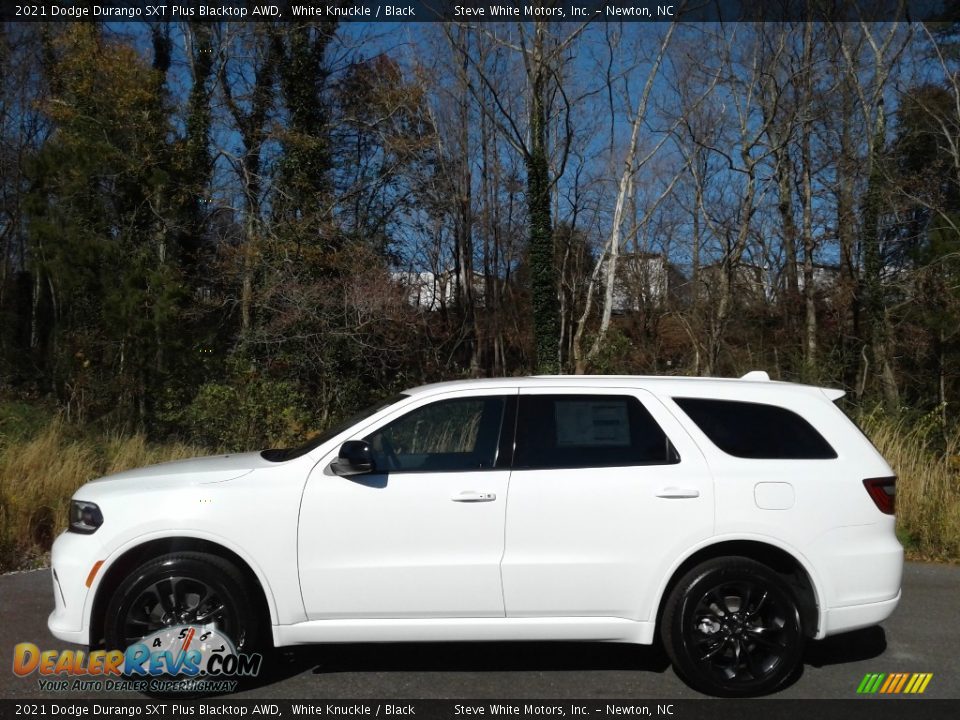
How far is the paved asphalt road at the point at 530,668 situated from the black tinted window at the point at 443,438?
3.97 ft

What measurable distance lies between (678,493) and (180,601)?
272cm

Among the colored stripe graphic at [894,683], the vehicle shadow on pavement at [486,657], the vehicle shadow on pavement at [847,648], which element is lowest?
the colored stripe graphic at [894,683]

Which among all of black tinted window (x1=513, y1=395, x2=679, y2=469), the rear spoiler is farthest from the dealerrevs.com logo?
the rear spoiler

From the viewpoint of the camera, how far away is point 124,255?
19047mm

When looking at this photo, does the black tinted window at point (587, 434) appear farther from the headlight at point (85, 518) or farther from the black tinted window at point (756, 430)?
the headlight at point (85, 518)

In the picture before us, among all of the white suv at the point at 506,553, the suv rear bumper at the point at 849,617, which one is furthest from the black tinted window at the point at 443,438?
the suv rear bumper at the point at 849,617

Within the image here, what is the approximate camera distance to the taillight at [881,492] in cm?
466

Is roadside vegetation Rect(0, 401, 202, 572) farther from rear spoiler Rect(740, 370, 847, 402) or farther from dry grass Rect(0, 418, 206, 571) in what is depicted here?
rear spoiler Rect(740, 370, 847, 402)

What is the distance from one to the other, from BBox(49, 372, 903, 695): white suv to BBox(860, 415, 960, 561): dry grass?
391 centimetres

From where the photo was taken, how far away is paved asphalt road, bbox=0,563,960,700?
4.61m
